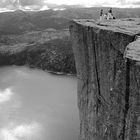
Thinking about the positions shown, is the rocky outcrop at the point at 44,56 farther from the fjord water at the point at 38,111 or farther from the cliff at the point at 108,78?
the cliff at the point at 108,78

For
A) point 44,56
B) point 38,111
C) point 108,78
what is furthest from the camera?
point 44,56

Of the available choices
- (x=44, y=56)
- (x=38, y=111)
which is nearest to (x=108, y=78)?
(x=38, y=111)

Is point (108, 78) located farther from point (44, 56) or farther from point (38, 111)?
point (44, 56)

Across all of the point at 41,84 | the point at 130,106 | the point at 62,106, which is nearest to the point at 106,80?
the point at 130,106

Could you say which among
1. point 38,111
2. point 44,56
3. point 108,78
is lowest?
point 44,56

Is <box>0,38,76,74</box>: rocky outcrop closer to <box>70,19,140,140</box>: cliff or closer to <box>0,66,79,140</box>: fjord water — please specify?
<box>0,66,79,140</box>: fjord water

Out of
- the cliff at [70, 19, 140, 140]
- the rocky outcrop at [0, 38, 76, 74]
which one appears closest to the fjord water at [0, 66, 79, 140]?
the cliff at [70, 19, 140, 140]

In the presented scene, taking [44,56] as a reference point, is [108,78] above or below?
above
